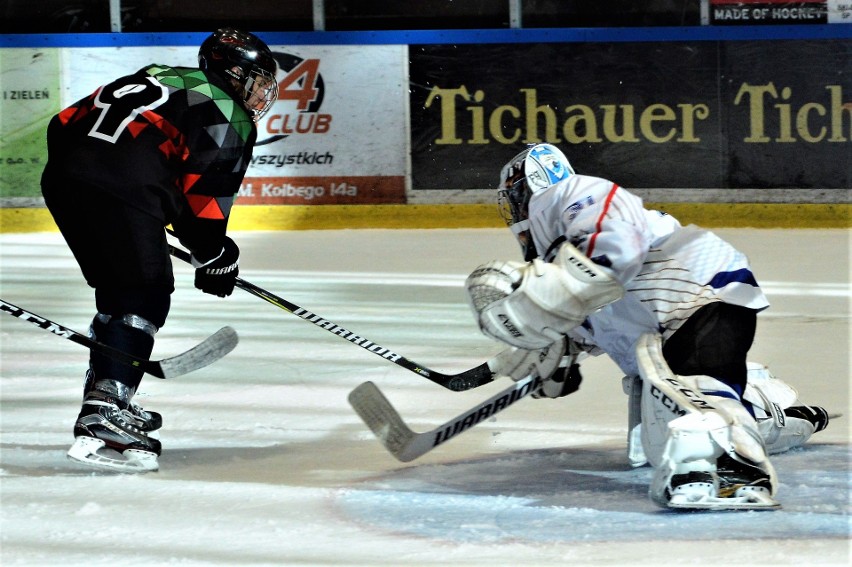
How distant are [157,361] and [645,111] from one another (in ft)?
15.6

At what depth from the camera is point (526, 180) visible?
253cm

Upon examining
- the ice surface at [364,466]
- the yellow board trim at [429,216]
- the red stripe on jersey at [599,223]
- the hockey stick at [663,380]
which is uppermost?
the red stripe on jersey at [599,223]

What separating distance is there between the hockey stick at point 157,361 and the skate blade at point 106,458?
19cm

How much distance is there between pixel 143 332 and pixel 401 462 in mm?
608

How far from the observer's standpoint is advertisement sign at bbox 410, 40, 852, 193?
7062 millimetres

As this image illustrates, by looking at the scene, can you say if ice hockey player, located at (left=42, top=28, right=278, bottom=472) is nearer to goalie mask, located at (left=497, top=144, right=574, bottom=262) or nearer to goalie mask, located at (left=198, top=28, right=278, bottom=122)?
goalie mask, located at (left=198, top=28, right=278, bottom=122)

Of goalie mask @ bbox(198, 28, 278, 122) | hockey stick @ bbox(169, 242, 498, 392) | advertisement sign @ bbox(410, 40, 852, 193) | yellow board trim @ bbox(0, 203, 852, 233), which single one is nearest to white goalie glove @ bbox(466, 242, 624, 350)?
hockey stick @ bbox(169, 242, 498, 392)

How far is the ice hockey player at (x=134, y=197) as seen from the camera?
9.02 ft

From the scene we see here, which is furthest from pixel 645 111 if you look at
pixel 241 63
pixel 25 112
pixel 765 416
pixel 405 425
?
pixel 405 425

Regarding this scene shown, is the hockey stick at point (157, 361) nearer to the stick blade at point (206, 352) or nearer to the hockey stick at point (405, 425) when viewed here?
the stick blade at point (206, 352)

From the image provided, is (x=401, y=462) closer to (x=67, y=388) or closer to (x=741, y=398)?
(x=741, y=398)

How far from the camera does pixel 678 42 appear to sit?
283 inches

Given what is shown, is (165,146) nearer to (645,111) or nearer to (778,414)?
(778,414)

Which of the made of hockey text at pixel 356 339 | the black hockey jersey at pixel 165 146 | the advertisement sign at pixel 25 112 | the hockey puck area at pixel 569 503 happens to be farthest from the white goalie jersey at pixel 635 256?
the advertisement sign at pixel 25 112
